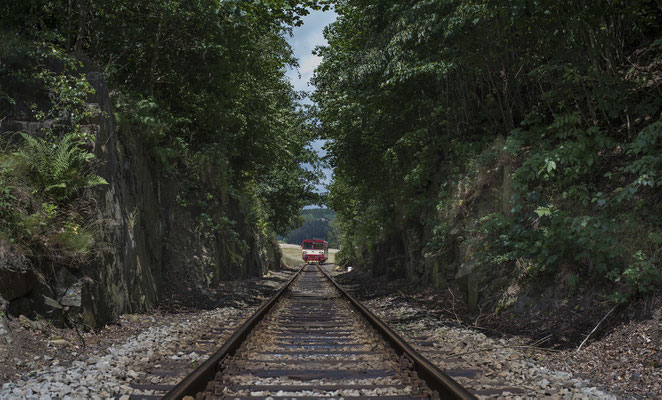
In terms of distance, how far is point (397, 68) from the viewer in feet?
33.0

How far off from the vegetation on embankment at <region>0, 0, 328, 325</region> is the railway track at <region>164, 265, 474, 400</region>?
8.58 ft

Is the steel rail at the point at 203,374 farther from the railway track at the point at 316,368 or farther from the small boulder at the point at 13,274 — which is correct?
the small boulder at the point at 13,274

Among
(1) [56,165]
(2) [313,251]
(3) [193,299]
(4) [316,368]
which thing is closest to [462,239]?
(4) [316,368]

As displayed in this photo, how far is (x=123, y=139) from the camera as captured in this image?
889 cm

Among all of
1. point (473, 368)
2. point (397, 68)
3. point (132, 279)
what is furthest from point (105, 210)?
point (397, 68)

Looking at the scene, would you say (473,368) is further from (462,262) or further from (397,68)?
(397,68)

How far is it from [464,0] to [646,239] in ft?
17.0

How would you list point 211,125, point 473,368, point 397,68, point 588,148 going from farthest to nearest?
point 211,125 → point 397,68 → point 588,148 → point 473,368

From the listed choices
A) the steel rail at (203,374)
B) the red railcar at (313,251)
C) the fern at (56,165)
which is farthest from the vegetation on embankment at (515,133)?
the red railcar at (313,251)

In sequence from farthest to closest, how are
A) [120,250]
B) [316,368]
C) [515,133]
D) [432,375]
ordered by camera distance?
[515,133] → [120,250] → [316,368] → [432,375]

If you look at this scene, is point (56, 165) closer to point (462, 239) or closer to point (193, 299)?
point (193, 299)

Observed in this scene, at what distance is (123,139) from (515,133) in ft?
24.9

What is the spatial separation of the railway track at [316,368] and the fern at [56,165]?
331 cm

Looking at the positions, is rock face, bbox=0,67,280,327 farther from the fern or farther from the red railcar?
the red railcar
